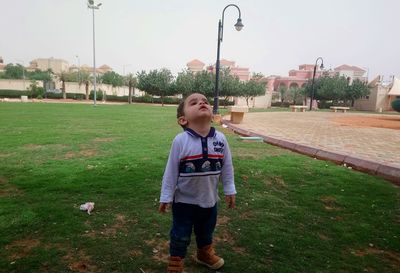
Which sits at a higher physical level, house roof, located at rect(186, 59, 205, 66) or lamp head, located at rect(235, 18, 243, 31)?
house roof, located at rect(186, 59, 205, 66)

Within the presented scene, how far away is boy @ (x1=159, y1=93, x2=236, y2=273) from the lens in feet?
7.54

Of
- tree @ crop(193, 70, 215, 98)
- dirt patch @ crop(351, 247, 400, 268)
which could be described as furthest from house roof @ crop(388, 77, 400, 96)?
dirt patch @ crop(351, 247, 400, 268)

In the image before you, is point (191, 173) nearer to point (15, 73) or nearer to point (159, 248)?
Answer: point (159, 248)

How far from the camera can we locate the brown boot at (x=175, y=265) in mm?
2297

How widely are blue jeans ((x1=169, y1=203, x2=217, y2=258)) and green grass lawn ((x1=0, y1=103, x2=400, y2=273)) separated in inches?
11.1

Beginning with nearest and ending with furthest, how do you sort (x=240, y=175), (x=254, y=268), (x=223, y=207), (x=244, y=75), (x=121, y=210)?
(x=254, y=268) < (x=121, y=210) < (x=223, y=207) < (x=240, y=175) < (x=244, y=75)

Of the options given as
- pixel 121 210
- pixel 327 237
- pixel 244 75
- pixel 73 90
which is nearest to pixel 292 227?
pixel 327 237

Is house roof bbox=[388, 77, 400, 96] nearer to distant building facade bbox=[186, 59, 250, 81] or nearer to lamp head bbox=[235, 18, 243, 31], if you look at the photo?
lamp head bbox=[235, 18, 243, 31]

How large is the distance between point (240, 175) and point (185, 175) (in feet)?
9.49

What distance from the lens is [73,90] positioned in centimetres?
6288

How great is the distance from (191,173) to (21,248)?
1.54m

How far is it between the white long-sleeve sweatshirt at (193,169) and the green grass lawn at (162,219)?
1.96 ft

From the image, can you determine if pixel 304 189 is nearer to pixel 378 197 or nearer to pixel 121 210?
pixel 378 197

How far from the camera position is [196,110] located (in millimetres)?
2316
